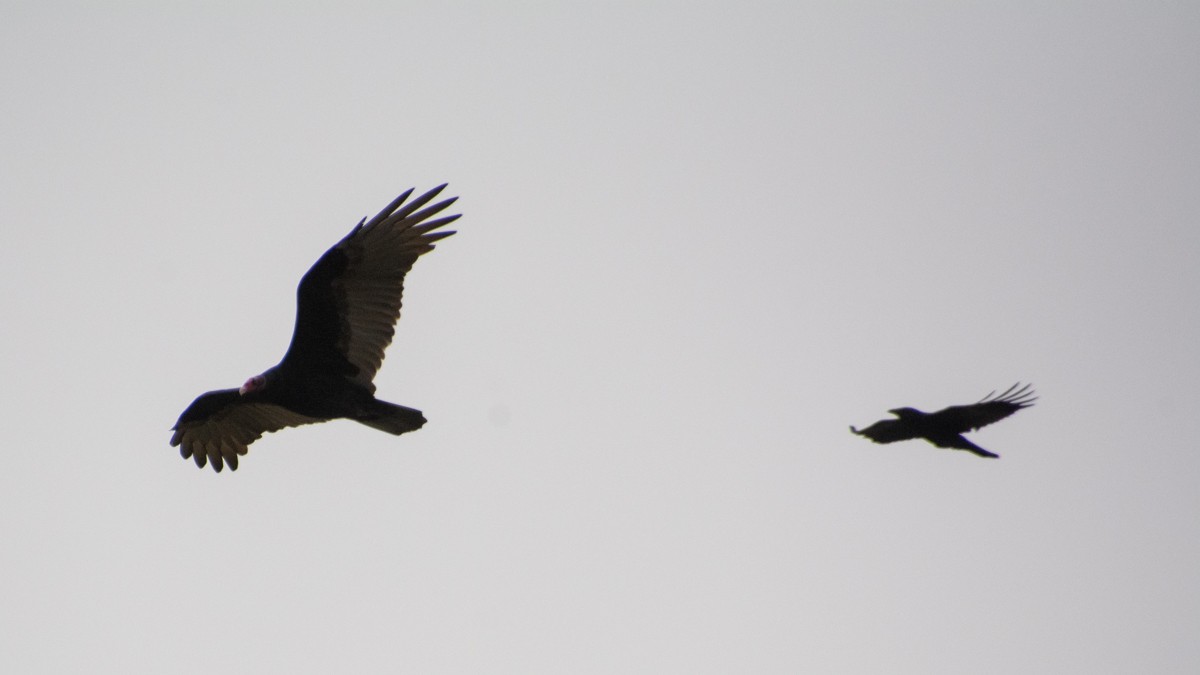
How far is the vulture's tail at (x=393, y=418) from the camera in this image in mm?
10938

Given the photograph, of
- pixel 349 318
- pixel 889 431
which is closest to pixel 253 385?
pixel 349 318

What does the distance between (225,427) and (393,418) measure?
265 centimetres

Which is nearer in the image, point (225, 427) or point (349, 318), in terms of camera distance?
point (349, 318)

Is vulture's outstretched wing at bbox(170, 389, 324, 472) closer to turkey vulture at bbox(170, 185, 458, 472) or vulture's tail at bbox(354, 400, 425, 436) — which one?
turkey vulture at bbox(170, 185, 458, 472)

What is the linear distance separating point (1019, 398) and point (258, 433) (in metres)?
7.81

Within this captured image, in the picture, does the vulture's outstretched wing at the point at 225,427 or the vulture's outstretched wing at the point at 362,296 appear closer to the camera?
the vulture's outstretched wing at the point at 362,296

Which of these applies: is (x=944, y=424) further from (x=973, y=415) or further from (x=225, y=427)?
(x=225, y=427)

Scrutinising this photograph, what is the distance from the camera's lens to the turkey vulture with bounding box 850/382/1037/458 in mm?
9000

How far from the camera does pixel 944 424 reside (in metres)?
9.03

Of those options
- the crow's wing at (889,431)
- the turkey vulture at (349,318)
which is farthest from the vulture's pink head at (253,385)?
the crow's wing at (889,431)

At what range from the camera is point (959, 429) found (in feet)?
29.8

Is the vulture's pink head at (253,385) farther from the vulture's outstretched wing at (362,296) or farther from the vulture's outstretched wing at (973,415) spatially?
the vulture's outstretched wing at (973,415)

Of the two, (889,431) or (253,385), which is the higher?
(253,385)

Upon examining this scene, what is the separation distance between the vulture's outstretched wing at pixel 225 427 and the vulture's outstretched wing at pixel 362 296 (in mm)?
1152
